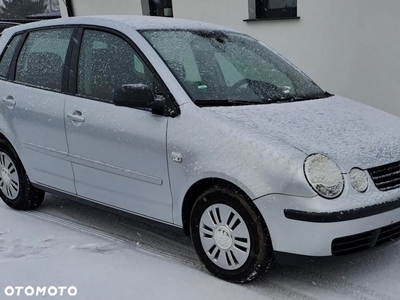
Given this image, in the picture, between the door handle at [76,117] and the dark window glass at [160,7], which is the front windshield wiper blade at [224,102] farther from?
the dark window glass at [160,7]

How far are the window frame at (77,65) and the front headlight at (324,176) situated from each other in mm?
933

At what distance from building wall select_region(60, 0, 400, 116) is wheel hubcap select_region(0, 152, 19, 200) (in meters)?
4.84

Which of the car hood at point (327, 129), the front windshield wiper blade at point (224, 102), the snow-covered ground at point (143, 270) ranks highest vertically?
the front windshield wiper blade at point (224, 102)

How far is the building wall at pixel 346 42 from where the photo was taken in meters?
6.55

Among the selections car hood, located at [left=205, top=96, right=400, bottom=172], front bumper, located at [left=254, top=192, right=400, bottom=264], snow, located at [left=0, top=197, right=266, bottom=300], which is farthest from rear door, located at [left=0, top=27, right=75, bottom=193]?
front bumper, located at [left=254, top=192, right=400, bottom=264]

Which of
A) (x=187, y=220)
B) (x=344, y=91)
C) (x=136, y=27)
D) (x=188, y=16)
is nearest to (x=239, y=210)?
(x=187, y=220)

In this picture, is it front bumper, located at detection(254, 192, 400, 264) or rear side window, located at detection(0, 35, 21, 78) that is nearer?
front bumper, located at detection(254, 192, 400, 264)

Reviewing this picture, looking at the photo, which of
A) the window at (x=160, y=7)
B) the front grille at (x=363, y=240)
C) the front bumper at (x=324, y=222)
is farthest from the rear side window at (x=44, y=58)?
the window at (x=160, y=7)

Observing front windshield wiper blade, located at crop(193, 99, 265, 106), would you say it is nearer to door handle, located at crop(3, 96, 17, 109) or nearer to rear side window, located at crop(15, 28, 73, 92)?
rear side window, located at crop(15, 28, 73, 92)

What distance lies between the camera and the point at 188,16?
9.14m

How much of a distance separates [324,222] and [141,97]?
1386 millimetres

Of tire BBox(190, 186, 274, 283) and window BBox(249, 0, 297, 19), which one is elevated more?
window BBox(249, 0, 297, 19)

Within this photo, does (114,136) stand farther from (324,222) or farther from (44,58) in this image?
(324,222)

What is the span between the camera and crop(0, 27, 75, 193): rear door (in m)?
3.84
